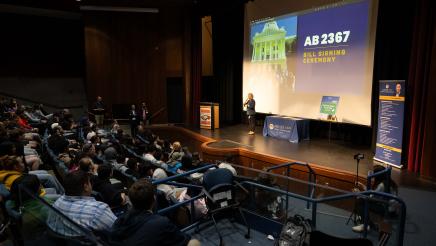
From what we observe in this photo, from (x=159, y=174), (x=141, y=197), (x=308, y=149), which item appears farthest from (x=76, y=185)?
(x=308, y=149)

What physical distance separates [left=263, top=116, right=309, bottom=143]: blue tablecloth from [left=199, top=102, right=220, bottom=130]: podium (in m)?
2.13

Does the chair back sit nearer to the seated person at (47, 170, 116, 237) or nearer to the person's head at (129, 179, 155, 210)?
the seated person at (47, 170, 116, 237)

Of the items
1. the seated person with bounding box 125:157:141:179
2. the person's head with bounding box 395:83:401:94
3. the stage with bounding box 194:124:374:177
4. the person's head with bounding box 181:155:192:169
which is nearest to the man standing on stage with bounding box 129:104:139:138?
the stage with bounding box 194:124:374:177

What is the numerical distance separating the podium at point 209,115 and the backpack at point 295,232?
7.54m

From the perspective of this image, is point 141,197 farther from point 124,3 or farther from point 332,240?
point 124,3

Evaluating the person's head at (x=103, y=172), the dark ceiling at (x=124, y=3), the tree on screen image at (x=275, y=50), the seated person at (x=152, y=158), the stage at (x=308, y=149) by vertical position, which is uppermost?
the dark ceiling at (x=124, y=3)

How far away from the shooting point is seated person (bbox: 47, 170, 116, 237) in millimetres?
2234

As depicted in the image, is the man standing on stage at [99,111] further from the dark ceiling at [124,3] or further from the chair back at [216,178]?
the chair back at [216,178]

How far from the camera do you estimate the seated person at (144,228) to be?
1762mm

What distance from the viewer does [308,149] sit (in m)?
7.21

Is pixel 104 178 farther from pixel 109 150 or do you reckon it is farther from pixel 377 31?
pixel 377 31

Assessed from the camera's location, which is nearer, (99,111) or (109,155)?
(109,155)

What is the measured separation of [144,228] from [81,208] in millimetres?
739

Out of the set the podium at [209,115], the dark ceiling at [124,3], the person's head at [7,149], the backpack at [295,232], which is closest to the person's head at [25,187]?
the person's head at [7,149]
